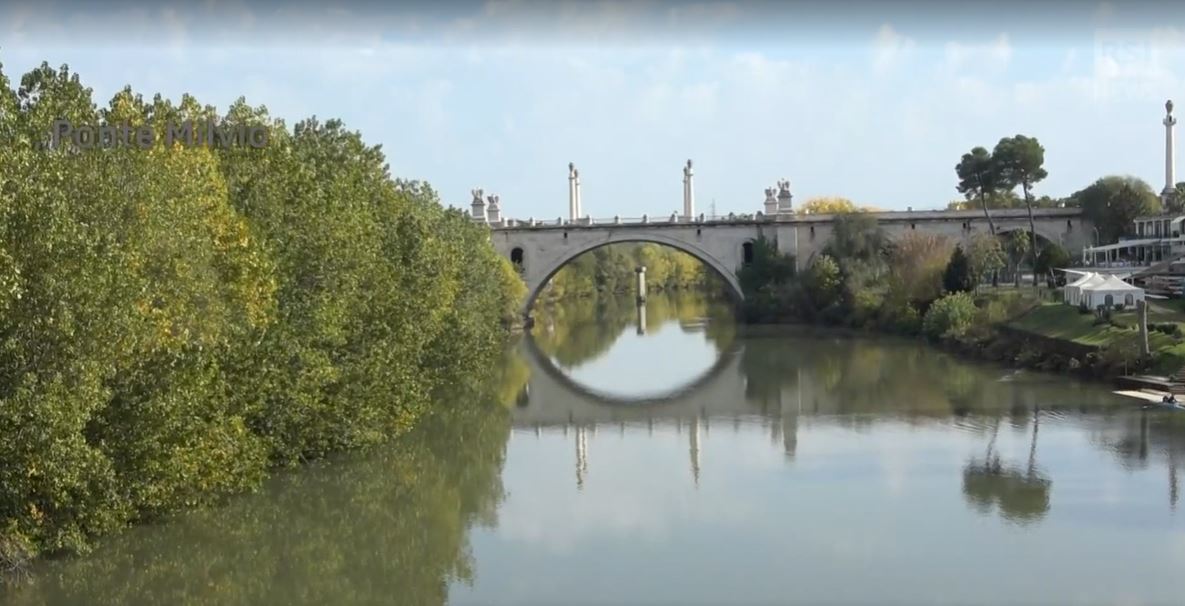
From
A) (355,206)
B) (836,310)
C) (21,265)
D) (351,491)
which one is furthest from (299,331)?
(836,310)

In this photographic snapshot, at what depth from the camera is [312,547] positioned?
15.0 metres

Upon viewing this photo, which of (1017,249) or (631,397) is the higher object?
(1017,249)

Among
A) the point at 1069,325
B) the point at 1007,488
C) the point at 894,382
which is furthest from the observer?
the point at 1069,325

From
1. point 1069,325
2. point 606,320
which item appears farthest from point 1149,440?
point 606,320

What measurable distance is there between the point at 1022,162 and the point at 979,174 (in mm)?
1992

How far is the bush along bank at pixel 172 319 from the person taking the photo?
38.7 ft

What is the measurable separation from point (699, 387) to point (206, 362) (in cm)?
1803

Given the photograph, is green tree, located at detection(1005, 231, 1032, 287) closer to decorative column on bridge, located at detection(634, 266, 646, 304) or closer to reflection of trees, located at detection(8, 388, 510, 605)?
reflection of trees, located at detection(8, 388, 510, 605)

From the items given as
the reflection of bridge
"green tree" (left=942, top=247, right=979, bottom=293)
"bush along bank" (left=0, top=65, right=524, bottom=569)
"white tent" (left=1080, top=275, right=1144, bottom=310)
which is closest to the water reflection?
the reflection of bridge

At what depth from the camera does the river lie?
12906mm

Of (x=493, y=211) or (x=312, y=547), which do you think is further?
(x=493, y=211)

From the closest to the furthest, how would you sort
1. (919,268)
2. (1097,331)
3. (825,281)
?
(1097,331), (919,268), (825,281)

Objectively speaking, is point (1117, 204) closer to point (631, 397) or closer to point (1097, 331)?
point (1097, 331)

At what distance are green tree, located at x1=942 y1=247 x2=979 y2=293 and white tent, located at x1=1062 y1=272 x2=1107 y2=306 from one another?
474cm
